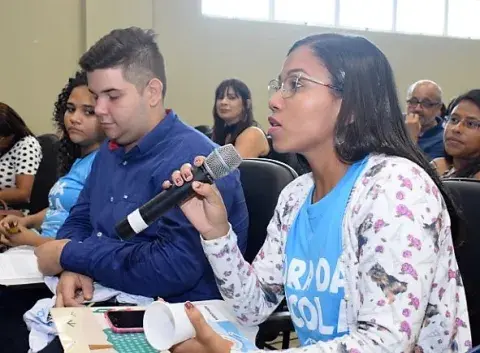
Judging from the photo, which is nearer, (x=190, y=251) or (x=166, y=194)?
(x=166, y=194)

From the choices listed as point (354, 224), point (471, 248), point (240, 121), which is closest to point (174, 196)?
point (354, 224)

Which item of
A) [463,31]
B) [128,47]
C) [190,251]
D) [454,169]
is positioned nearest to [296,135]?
[190,251]

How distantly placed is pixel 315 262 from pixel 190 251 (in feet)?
1.58

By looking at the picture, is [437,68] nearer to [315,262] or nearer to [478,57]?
[478,57]

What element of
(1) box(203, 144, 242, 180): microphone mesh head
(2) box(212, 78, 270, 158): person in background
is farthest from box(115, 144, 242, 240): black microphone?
(2) box(212, 78, 270, 158): person in background

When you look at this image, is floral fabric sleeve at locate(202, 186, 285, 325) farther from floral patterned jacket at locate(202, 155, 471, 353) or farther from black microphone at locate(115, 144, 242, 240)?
floral patterned jacket at locate(202, 155, 471, 353)

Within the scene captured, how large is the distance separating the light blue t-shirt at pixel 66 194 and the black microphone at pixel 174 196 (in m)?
1.08

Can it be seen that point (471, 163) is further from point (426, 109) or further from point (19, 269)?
point (19, 269)

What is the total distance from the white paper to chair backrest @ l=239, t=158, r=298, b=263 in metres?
0.63

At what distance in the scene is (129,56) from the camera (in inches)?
66.5

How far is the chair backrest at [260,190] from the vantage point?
1.69m

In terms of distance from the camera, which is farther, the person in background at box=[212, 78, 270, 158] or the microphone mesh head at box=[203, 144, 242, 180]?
the person in background at box=[212, 78, 270, 158]

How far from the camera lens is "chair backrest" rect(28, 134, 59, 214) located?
10.8 feet

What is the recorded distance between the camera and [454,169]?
272cm
